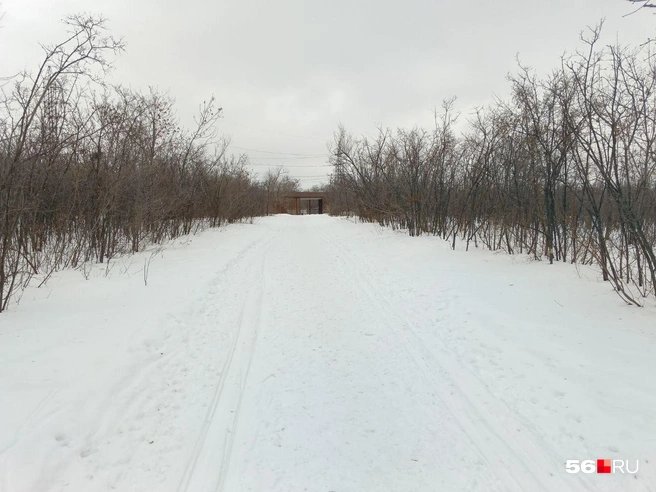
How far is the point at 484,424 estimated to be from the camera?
296 cm

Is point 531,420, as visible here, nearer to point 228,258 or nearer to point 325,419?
point 325,419

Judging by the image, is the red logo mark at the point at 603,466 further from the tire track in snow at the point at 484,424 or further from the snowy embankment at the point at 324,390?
the tire track in snow at the point at 484,424

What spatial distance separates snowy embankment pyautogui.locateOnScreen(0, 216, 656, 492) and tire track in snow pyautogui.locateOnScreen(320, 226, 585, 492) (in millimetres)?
17

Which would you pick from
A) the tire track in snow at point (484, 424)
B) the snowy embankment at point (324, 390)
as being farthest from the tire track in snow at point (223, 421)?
the tire track in snow at point (484, 424)

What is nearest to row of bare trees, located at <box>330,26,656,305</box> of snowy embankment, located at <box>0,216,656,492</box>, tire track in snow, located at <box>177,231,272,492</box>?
snowy embankment, located at <box>0,216,656,492</box>

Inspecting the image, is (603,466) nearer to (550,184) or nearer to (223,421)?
(223,421)

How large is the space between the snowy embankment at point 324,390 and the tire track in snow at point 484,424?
0.05 ft

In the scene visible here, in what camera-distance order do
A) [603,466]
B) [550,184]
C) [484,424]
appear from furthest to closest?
[550,184]
[484,424]
[603,466]

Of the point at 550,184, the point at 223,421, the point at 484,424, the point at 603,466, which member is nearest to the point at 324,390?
the point at 223,421

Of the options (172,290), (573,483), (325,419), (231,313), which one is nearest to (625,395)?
(573,483)

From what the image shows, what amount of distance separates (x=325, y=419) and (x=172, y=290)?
4.78 m

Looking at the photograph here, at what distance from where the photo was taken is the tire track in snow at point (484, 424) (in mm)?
2406

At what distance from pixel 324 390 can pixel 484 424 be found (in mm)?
1528

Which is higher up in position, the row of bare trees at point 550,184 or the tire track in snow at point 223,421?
the row of bare trees at point 550,184
